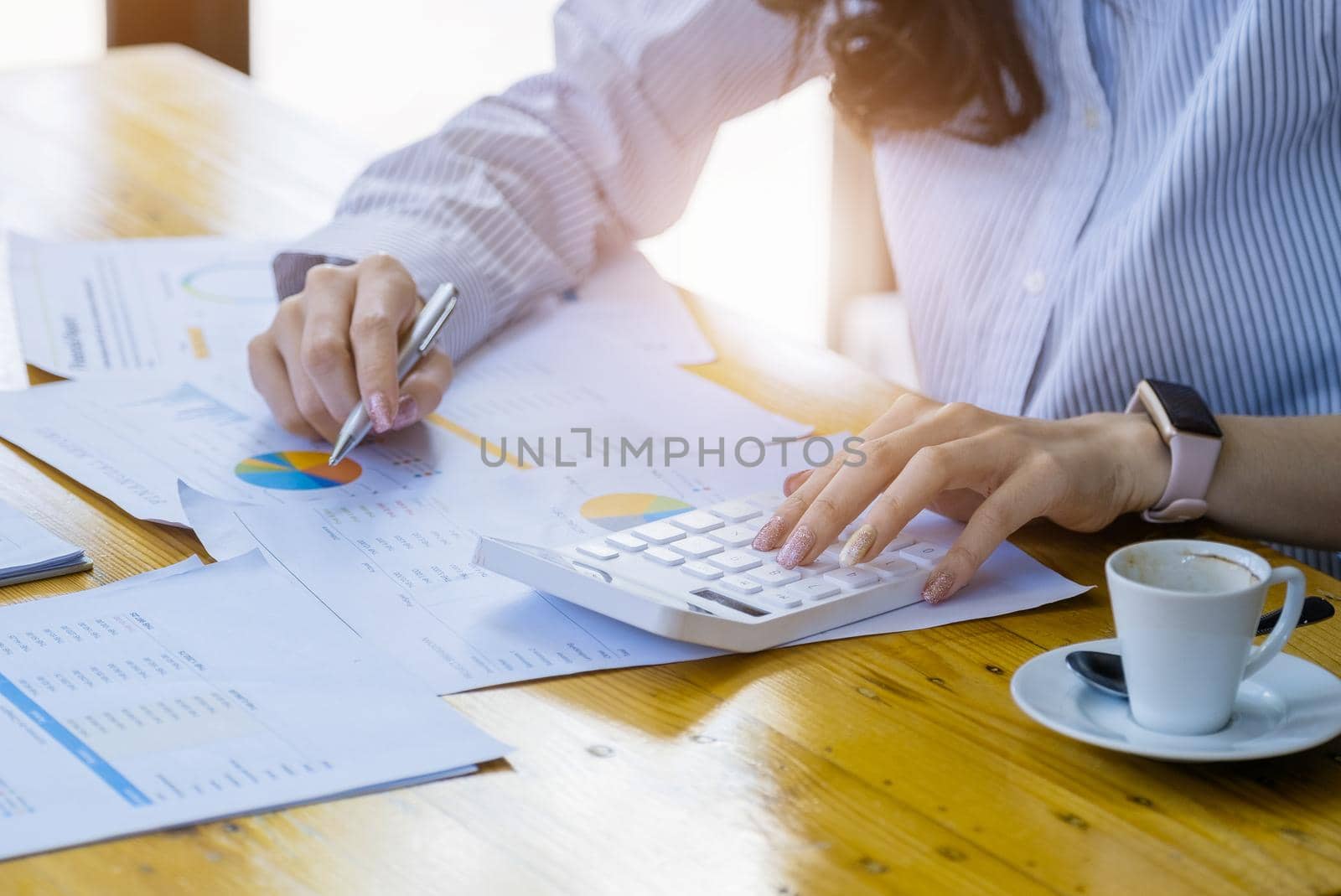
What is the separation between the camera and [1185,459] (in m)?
0.78

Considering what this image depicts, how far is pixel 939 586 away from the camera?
2.24ft

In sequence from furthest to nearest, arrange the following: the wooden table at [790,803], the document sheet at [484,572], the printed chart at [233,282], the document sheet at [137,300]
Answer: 1. the printed chart at [233,282]
2. the document sheet at [137,300]
3. the document sheet at [484,572]
4. the wooden table at [790,803]

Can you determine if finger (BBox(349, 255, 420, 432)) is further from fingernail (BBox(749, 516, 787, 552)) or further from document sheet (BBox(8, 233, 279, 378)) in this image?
fingernail (BBox(749, 516, 787, 552))

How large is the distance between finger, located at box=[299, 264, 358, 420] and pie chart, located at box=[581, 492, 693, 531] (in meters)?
0.18

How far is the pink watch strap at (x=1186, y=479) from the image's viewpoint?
0.78 meters

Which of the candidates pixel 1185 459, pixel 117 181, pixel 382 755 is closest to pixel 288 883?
pixel 382 755

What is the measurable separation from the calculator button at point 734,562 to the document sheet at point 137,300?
48 centimetres

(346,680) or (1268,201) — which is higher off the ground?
(1268,201)

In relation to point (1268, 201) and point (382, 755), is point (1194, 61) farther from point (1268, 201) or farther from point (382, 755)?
point (382, 755)

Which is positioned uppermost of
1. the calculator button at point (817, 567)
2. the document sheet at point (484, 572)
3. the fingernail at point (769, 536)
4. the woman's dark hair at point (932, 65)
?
the woman's dark hair at point (932, 65)

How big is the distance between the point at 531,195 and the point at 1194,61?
532 millimetres

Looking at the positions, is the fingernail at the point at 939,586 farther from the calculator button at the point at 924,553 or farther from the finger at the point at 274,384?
the finger at the point at 274,384

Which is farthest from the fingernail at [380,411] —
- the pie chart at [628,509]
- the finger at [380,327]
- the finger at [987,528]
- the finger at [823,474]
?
the finger at [987,528]

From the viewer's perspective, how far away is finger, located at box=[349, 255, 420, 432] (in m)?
0.84
